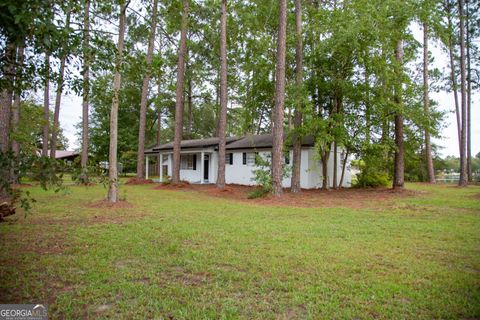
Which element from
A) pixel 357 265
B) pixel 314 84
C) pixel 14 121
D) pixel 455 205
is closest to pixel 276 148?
pixel 314 84

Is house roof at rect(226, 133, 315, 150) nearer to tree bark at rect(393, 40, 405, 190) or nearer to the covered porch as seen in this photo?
the covered porch

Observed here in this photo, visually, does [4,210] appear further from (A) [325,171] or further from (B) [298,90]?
(A) [325,171]

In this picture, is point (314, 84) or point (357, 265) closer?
point (357, 265)

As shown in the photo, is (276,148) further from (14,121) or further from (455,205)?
(14,121)

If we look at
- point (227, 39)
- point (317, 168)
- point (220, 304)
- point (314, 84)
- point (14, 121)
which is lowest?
point (220, 304)

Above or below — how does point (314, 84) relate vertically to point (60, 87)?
above

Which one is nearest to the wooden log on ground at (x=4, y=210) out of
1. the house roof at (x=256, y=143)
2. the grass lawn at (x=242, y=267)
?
the grass lawn at (x=242, y=267)

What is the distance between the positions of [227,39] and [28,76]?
13962 mm

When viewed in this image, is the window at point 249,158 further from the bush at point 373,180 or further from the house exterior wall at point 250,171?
the bush at point 373,180

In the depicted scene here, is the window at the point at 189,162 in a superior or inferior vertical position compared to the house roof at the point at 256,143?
inferior

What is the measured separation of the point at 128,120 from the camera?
109ft

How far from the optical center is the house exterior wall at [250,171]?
17.8 meters

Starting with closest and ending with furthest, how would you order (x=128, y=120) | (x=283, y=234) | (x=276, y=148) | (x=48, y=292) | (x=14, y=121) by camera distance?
(x=48, y=292) < (x=283, y=234) < (x=276, y=148) < (x=14, y=121) < (x=128, y=120)

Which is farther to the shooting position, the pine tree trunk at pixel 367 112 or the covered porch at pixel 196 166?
the covered porch at pixel 196 166
